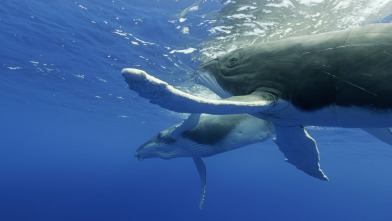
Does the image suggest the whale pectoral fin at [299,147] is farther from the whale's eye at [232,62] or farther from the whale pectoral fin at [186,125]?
the whale pectoral fin at [186,125]

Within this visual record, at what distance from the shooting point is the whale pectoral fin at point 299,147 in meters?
3.88

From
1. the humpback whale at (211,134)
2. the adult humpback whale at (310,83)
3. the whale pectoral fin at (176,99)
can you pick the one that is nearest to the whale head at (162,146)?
the humpback whale at (211,134)

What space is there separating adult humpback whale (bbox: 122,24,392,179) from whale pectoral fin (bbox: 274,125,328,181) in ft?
2.26

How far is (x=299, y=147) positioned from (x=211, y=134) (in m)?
1.72

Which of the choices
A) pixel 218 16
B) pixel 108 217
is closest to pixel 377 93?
pixel 218 16

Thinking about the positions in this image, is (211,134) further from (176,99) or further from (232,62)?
(176,99)

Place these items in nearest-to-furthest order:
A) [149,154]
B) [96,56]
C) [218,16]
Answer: [149,154] → [218,16] → [96,56]

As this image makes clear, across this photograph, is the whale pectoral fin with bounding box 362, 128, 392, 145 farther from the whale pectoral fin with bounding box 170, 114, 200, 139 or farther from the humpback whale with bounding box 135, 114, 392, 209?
the whale pectoral fin with bounding box 170, 114, 200, 139

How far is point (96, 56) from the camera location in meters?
17.1

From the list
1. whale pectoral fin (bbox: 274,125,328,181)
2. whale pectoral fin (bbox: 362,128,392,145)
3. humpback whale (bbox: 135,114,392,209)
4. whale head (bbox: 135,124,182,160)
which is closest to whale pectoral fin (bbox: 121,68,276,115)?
whale pectoral fin (bbox: 274,125,328,181)

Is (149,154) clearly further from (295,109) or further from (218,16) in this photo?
(218,16)

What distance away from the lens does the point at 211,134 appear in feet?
16.5

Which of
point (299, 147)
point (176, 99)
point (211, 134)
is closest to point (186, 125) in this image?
point (211, 134)

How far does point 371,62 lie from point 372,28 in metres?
0.54
